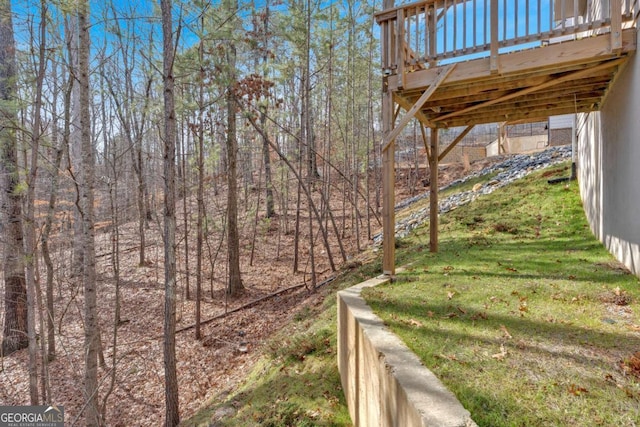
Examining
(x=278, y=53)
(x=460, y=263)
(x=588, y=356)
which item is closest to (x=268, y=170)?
(x=278, y=53)

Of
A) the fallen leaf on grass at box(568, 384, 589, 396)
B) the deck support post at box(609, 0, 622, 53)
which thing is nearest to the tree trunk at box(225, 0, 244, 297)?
the deck support post at box(609, 0, 622, 53)

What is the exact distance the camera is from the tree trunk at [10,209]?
16.1 ft

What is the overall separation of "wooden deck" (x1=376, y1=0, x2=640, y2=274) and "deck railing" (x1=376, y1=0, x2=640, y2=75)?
10 millimetres

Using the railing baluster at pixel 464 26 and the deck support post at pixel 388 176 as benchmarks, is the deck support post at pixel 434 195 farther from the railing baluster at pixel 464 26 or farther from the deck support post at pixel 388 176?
the railing baluster at pixel 464 26

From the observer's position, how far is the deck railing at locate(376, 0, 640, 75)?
3.69m

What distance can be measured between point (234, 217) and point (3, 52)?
4.81 metres

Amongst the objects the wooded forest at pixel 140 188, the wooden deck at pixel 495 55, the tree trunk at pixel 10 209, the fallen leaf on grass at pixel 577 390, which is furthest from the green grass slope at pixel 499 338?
the tree trunk at pixel 10 209

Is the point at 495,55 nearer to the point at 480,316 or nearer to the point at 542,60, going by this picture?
the point at 542,60

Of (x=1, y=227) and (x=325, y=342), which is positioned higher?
(x=1, y=227)

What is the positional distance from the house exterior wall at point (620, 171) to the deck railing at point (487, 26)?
22.3 inches

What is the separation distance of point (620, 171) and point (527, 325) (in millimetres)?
2737

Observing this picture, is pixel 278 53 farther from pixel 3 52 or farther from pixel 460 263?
pixel 460 263

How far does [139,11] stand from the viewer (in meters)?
7.09

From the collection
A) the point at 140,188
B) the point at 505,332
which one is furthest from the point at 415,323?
the point at 140,188
